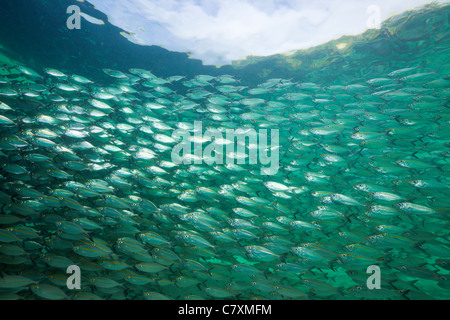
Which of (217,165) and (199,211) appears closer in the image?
(199,211)

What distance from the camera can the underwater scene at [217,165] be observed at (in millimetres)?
6312

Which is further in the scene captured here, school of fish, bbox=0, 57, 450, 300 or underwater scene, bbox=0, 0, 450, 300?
underwater scene, bbox=0, 0, 450, 300

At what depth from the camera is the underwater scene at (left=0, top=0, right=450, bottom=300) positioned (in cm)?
631

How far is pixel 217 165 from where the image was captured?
8.67 metres

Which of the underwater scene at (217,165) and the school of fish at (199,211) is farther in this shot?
the underwater scene at (217,165)

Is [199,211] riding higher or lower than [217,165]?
lower
